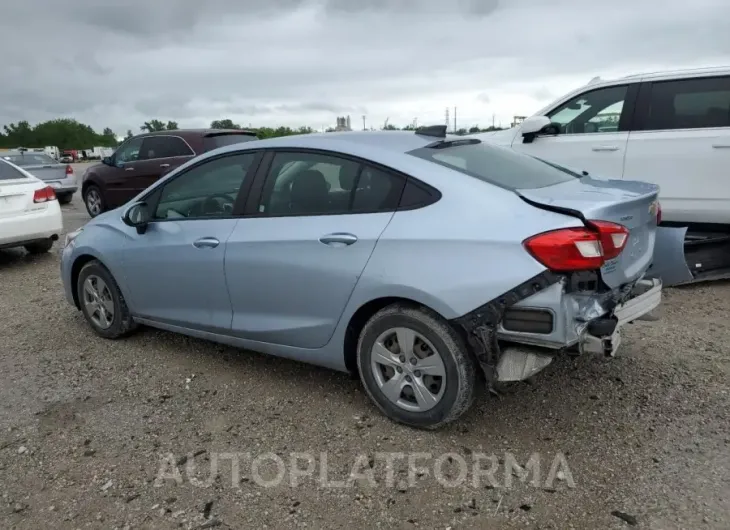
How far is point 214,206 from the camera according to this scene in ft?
13.4

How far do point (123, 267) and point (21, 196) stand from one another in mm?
4216

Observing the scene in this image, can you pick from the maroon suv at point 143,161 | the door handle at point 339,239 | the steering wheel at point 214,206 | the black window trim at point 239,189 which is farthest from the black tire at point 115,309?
the maroon suv at point 143,161

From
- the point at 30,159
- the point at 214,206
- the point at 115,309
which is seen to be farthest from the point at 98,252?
the point at 30,159

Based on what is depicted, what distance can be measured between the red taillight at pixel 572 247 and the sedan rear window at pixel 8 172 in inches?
293

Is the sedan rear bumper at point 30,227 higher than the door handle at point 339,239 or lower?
lower

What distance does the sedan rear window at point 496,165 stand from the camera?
10.8ft

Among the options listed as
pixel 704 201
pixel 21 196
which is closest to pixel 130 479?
pixel 704 201

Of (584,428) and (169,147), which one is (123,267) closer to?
(584,428)

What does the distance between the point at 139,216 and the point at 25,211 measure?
170 inches

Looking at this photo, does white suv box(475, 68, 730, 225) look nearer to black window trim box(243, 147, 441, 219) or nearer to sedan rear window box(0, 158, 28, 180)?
black window trim box(243, 147, 441, 219)

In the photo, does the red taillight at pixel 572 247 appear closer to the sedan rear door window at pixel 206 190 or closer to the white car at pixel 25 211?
the sedan rear door window at pixel 206 190

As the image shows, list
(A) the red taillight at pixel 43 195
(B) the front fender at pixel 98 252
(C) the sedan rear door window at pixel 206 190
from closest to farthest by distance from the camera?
(C) the sedan rear door window at pixel 206 190 → (B) the front fender at pixel 98 252 → (A) the red taillight at pixel 43 195

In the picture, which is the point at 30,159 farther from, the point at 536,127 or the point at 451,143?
the point at 451,143

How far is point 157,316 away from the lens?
14.5ft
